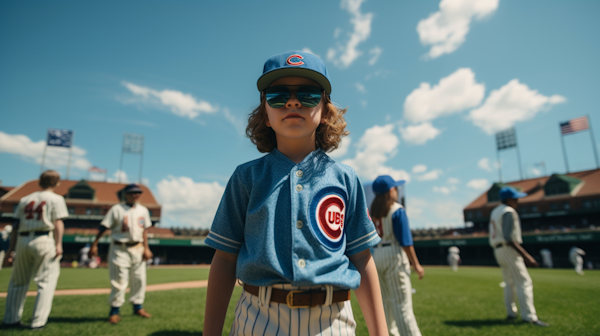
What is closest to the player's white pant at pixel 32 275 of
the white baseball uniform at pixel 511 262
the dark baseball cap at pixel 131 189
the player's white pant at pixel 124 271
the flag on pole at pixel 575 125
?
the player's white pant at pixel 124 271

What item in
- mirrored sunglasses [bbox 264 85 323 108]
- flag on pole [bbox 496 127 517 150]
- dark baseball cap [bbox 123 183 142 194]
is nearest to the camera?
mirrored sunglasses [bbox 264 85 323 108]

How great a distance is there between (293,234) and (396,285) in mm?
3185

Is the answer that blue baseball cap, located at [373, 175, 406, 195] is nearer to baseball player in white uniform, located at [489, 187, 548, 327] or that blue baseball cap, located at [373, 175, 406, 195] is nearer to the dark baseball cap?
baseball player in white uniform, located at [489, 187, 548, 327]

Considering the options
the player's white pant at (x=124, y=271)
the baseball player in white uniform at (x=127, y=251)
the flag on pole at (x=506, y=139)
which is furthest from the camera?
the flag on pole at (x=506, y=139)

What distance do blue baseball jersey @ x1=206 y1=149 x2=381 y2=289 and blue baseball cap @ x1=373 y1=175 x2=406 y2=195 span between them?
2.76 meters

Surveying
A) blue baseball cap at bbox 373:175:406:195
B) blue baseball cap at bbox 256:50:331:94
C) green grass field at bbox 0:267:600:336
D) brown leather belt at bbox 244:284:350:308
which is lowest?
green grass field at bbox 0:267:600:336

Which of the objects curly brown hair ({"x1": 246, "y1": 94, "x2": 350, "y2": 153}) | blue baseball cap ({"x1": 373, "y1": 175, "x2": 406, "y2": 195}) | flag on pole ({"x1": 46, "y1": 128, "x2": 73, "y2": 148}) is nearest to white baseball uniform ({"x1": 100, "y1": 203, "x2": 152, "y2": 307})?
blue baseball cap ({"x1": 373, "y1": 175, "x2": 406, "y2": 195})

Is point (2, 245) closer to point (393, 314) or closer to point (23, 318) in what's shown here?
point (23, 318)

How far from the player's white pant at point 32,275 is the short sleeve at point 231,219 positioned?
15.9 feet

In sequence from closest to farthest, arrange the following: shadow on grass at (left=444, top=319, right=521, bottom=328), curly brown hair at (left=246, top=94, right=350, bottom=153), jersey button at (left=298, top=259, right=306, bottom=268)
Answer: jersey button at (left=298, top=259, right=306, bottom=268)
curly brown hair at (left=246, top=94, right=350, bottom=153)
shadow on grass at (left=444, top=319, right=521, bottom=328)

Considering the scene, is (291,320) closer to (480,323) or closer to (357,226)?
(357,226)

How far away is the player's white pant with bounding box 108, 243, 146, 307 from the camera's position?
535 cm

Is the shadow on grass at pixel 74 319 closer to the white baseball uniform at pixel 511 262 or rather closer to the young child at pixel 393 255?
the young child at pixel 393 255

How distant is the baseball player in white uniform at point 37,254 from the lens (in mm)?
4707
